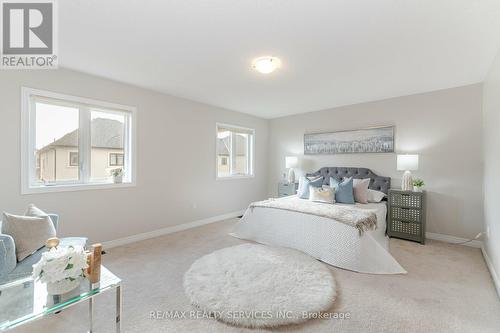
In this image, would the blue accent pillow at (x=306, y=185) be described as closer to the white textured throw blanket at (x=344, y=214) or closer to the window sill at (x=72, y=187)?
the white textured throw blanket at (x=344, y=214)

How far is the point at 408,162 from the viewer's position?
3557 mm

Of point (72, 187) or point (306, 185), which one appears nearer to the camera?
point (72, 187)

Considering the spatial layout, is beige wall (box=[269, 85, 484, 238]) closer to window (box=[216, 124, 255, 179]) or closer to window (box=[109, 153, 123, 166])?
window (box=[216, 124, 255, 179])

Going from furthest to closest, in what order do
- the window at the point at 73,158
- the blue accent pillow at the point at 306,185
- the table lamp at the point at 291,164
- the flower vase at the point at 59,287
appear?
the table lamp at the point at 291,164, the blue accent pillow at the point at 306,185, the window at the point at 73,158, the flower vase at the point at 59,287

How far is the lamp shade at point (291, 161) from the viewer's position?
5.11 meters

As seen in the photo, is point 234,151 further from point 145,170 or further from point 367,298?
point 367,298

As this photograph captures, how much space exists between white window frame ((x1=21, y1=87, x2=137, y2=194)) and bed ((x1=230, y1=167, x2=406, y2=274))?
6.71 ft

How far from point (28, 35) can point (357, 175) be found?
16.1 ft

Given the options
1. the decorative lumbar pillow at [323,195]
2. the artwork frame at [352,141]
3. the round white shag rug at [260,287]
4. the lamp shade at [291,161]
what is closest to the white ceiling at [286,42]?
the artwork frame at [352,141]

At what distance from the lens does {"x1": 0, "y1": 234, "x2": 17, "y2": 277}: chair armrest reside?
1.67 m

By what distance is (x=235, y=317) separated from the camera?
1.76 m

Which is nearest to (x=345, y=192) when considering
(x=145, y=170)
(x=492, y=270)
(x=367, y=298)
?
(x=492, y=270)

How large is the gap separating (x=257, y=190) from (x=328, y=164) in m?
1.85

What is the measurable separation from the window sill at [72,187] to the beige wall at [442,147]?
424cm
